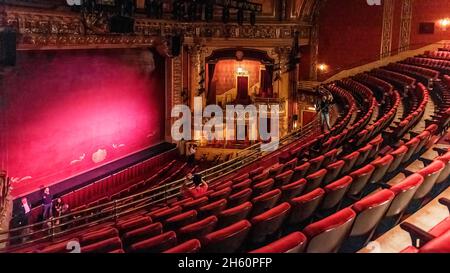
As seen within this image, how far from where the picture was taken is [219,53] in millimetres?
10438

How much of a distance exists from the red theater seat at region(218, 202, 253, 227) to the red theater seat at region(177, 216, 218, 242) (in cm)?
6

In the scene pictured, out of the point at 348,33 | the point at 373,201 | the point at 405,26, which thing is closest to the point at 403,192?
the point at 373,201

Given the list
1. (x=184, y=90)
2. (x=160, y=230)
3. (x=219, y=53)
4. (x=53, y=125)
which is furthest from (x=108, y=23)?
(x=160, y=230)

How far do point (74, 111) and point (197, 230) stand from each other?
209 inches

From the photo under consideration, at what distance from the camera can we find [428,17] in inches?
377

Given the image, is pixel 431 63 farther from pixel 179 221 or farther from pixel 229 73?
pixel 179 221

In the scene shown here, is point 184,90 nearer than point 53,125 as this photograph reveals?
No

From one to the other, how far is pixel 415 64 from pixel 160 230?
7498mm

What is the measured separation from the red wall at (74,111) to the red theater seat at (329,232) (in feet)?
17.0

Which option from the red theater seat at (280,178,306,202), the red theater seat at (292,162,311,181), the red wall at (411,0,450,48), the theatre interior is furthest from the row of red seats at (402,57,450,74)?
the red theater seat at (280,178,306,202)

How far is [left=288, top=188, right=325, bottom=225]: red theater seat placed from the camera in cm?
215

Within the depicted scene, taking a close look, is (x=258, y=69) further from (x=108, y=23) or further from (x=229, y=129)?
(x=108, y=23)
